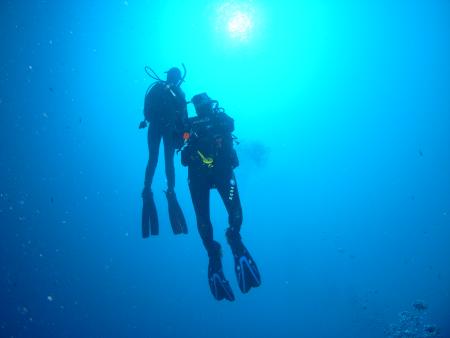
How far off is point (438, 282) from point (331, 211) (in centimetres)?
3370

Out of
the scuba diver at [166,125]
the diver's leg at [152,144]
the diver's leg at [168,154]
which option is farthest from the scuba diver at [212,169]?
the diver's leg at [152,144]

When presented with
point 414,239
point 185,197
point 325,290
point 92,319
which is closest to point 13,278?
point 92,319

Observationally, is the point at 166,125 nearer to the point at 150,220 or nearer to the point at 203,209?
the point at 203,209

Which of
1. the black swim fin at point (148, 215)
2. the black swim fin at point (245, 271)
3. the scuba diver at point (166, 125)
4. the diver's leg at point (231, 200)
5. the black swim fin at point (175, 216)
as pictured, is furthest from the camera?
the black swim fin at point (175, 216)

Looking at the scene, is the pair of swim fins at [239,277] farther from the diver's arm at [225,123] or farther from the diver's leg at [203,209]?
the diver's arm at [225,123]

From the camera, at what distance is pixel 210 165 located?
4.87m

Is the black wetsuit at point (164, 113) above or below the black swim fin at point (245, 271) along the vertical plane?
above

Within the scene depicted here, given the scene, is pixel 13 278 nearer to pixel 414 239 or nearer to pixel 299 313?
pixel 299 313

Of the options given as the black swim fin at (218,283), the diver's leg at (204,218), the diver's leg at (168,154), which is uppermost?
the diver's leg at (168,154)

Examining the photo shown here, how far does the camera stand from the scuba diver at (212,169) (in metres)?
4.80

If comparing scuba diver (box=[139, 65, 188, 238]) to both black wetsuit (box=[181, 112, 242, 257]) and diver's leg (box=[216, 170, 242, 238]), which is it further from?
diver's leg (box=[216, 170, 242, 238])

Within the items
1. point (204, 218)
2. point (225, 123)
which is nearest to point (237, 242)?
point (204, 218)

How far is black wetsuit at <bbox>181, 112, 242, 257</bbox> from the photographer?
15.9ft

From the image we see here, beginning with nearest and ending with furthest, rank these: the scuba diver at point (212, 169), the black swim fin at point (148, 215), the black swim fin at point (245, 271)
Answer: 1. the black swim fin at point (245, 271)
2. the scuba diver at point (212, 169)
3. the black swim fin at point (148, 215)
